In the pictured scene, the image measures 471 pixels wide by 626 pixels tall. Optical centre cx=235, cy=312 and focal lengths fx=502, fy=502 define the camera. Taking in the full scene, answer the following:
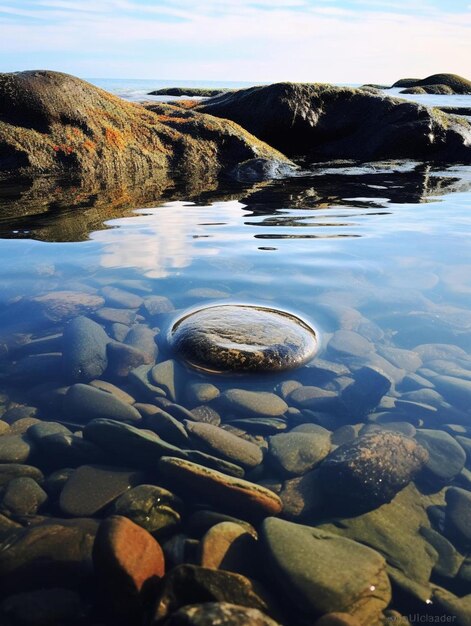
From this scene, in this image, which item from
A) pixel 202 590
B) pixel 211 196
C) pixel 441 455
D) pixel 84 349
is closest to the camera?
pixel 202 590

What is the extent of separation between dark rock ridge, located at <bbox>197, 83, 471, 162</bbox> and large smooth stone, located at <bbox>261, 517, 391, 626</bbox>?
13.2 m

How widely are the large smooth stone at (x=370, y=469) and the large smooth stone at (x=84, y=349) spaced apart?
1603 mm

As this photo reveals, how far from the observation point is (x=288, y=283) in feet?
14.7

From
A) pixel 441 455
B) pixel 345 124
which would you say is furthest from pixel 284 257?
pixel 345 124

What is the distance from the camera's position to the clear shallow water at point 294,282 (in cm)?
284

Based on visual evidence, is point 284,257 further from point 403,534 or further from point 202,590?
point 202,590

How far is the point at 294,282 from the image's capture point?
14.8ft

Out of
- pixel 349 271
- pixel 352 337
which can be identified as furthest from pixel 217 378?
pixel 349 271

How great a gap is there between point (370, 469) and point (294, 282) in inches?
95.4

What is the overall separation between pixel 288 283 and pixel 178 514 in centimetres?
273

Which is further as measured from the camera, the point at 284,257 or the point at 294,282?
the point at 284,257

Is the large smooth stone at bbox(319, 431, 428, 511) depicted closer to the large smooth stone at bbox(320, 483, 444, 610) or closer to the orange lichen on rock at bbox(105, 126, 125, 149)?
the large smooth stone at bbox(320, 483, 444, 610)

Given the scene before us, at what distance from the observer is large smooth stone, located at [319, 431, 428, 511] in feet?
7.28

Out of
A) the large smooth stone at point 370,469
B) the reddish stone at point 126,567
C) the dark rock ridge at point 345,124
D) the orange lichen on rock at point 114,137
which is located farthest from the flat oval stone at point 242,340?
the dark rock ridge at point 345,124
